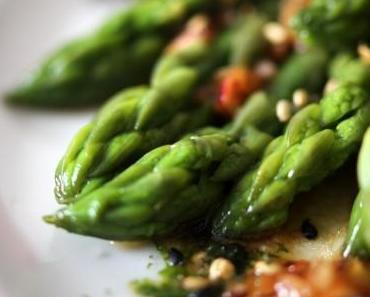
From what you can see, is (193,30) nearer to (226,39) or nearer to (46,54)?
(226,39)

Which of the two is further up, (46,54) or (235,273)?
(46,54)

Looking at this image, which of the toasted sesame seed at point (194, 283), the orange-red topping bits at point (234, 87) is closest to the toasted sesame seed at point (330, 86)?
the orange-red topping bits at point (234, 87)

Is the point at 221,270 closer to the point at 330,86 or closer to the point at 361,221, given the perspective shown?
the point at 361,221

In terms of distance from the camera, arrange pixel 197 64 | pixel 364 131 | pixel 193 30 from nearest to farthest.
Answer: pixel 364 131 < pixel 197 64 < pixel 193 30

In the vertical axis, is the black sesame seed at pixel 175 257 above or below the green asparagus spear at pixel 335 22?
below

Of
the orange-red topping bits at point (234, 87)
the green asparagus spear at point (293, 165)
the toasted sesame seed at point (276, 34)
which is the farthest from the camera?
the toasted sesame seed at point (276, 34)

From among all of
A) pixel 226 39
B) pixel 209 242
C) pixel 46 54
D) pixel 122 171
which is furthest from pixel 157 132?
pixel 46 54

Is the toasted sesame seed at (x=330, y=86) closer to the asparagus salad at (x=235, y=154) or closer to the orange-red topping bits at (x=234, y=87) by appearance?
the asparagus salad at (x=235, y=154)
